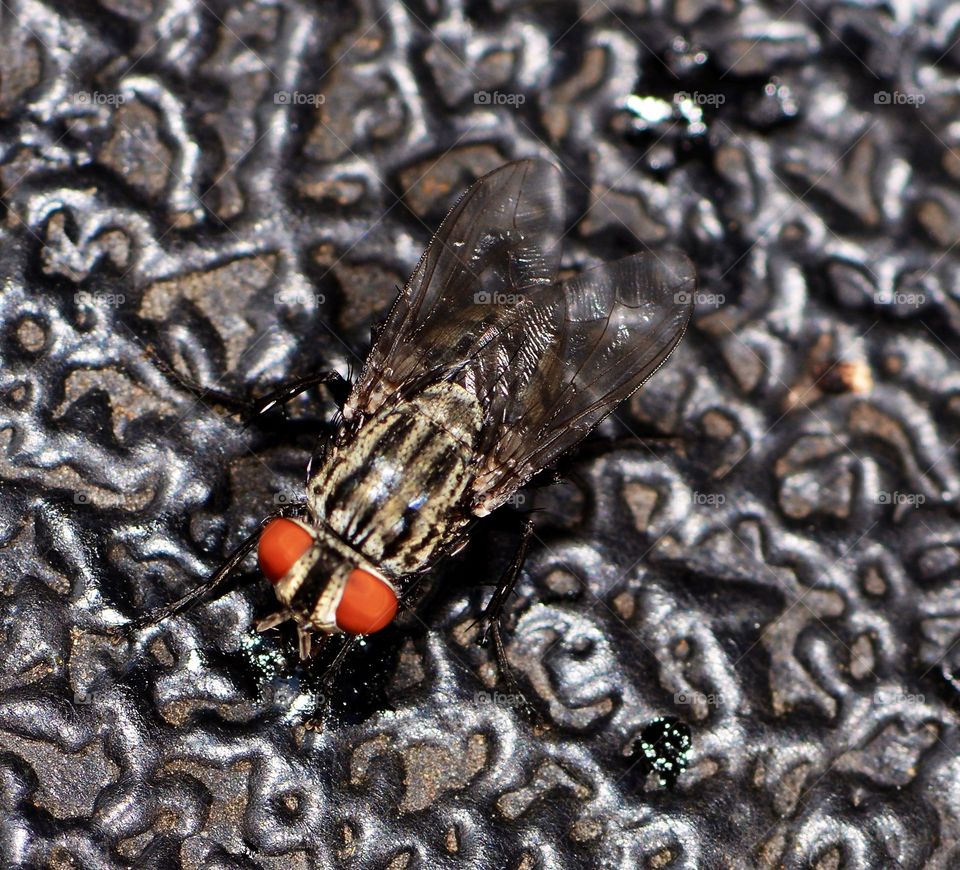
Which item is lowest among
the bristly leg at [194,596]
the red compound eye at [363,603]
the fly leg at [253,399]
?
the bristly leg at [194,596]

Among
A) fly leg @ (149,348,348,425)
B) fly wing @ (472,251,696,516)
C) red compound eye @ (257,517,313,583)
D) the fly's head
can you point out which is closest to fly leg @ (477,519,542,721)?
fly wing @ (472,251,696,516)

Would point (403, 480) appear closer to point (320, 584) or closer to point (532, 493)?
point (320, 584)

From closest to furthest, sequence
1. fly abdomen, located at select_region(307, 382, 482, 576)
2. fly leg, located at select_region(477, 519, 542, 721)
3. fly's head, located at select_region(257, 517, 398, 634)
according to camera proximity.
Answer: fly's head, located at select_region(257, 517, 398, 634)
fly abdomen, located at select_region(307, 382, 482, 576)
fly leg, located at select_region(477, 519, 542, 721)

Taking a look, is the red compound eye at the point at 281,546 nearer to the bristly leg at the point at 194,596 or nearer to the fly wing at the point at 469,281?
the bristly leg at the point at 194,596

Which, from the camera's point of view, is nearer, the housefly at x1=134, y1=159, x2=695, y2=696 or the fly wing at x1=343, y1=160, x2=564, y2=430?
the housefly at x1=134, y1=159, x2=695, y2=696

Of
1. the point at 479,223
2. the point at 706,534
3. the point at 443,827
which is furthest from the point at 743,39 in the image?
the point at 443,827

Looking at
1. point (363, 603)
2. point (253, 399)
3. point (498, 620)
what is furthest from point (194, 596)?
point (498, 620)

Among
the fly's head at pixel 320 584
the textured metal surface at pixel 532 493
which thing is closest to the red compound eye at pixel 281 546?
the fly's head at pixel 320 584

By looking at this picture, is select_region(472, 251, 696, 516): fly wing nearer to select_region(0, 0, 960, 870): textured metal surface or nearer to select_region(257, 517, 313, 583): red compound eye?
select_region(0, 0, 960, 870): textured metal surface
